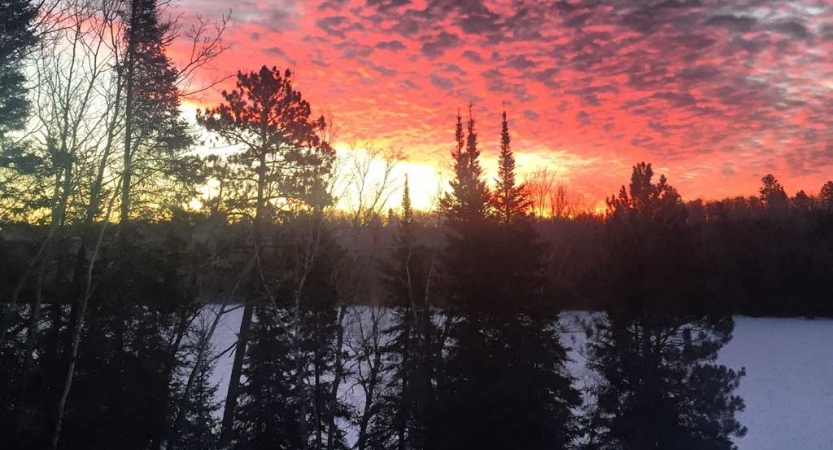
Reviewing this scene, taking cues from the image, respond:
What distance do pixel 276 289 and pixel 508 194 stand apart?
29.0ft

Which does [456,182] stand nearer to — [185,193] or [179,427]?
[185,193]

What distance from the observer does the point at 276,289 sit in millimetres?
17547

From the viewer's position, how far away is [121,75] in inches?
488

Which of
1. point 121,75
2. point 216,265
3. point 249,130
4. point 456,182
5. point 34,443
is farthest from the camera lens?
point 456,182

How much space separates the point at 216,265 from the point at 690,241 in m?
15.1

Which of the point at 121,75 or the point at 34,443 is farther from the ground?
the point at 121,75

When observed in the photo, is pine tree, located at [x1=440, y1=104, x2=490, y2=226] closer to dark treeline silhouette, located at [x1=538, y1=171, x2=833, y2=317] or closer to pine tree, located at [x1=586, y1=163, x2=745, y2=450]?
pine tree, located at [x1=586, y1=163, x2=745, y2=450]

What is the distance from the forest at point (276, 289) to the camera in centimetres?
1318

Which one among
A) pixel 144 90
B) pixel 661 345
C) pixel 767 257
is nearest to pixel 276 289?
pixel 144 90

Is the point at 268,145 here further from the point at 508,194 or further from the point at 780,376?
the point at 780,376

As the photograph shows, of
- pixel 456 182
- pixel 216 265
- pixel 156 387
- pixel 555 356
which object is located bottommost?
pixel 156 387

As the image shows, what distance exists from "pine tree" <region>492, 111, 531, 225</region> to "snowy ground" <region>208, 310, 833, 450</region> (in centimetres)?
460

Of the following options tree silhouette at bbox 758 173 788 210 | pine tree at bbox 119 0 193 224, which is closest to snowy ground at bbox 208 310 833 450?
pine tree at bbox 119 0 193 224

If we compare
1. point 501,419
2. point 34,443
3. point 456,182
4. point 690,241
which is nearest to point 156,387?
point 34,443
